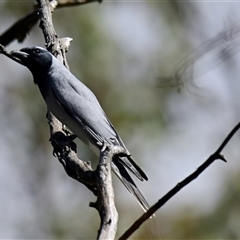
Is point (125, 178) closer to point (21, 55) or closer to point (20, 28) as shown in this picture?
point (21, 55)

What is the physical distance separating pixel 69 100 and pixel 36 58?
488 millimetres

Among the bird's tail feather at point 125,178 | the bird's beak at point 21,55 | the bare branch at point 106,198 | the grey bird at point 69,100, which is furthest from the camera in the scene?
the bird's beak at point 21,55

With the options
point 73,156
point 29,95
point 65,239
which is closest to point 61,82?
point 73,156

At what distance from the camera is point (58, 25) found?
949 centimetres

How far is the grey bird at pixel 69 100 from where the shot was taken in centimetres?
467

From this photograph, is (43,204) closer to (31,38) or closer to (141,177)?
(31,38)

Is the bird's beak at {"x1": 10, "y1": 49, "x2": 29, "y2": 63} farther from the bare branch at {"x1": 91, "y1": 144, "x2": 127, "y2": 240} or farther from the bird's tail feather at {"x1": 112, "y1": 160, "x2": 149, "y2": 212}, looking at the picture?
the bare branch at {"x1": 91, "y1": 144, "x2": 127, "y2": 240}

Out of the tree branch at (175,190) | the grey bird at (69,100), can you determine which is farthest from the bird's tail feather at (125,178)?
the tree branch at (175,190)

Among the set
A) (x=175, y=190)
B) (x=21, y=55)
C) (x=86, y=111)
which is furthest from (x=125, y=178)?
(x=175, y=190)

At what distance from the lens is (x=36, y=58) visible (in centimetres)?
487

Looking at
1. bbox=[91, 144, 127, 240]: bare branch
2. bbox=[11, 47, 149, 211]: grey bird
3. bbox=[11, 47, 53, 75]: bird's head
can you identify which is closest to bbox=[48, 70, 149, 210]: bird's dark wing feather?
bbox=[11, 47, 149, 211]: grey bird

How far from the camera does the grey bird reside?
467 cm

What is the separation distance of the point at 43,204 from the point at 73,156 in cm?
500

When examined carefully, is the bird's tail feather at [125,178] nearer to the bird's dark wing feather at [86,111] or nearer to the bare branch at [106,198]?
the bird's dark wing feather at [86,111]
